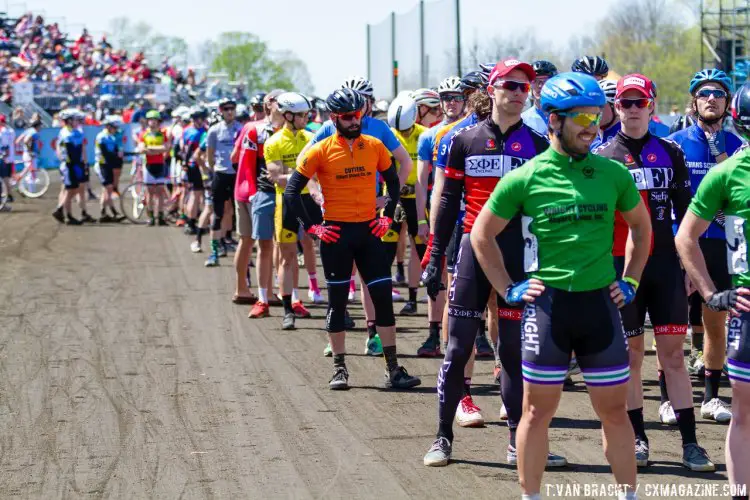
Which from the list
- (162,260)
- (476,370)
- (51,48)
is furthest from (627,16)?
(476,370)

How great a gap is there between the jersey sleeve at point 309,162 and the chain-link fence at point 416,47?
11.8m

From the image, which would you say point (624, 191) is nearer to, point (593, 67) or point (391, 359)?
point (391, 359)

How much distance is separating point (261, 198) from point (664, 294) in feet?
22.5

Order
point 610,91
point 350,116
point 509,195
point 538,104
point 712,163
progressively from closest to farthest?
point 509,195 → point 610,91 → point 712,163 → point 350,116 → point 538,104

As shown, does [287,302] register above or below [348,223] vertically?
below

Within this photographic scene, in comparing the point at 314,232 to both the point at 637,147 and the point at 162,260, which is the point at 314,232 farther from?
the point at 162,260

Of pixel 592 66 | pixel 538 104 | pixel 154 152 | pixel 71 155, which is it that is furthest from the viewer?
pixel 71 155

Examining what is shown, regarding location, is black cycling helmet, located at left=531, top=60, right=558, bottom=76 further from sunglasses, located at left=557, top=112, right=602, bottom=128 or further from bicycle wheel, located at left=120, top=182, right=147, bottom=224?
bicycle wheel, located at left=120, top=182, right=147, bottom=224

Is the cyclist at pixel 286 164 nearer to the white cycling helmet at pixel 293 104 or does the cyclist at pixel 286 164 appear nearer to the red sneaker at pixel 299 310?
the white cycling helmet at pixel 293 104

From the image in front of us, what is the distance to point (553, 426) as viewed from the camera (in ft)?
27.9

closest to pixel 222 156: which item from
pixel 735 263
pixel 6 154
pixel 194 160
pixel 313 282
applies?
pixel 313 282

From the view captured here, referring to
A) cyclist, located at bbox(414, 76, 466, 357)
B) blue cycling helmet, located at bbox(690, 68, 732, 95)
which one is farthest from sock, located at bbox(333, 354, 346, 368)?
blue cycling helmet, located at bbox(690, 68, 732, 95)

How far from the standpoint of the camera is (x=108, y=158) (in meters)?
25.5

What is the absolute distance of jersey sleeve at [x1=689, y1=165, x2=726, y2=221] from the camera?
6078 millimetres
